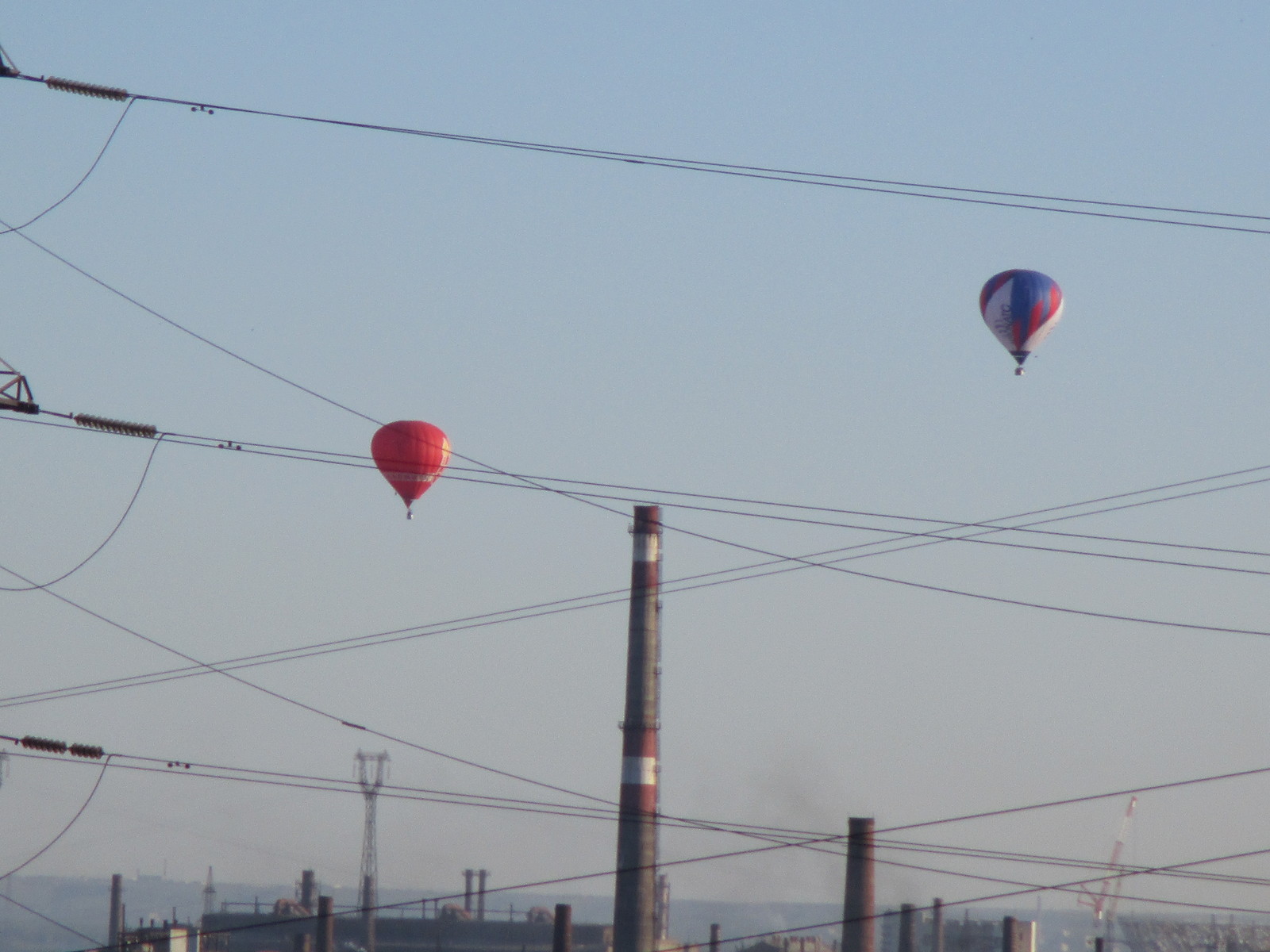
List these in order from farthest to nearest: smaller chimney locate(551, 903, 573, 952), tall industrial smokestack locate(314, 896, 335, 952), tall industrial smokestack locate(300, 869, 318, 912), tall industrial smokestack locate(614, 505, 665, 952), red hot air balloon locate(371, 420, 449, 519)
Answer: tall industrial smokestack locate(300, 869, 318, 912)
tall industrial smokestack locate(314, 896, 335, 952)
smaller chimney locate(551, 903, 573, 952)
tall industrial smokestack locate(614, 505, 665, 952)
red hot air balloon locate(371, 420, 449, 519)

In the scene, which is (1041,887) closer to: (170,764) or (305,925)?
(170,764)

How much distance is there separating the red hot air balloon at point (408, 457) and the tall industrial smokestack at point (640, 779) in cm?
577

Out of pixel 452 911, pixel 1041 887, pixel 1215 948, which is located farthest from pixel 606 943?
pixel 1041 887

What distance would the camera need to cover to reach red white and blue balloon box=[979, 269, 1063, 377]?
28.5 metres

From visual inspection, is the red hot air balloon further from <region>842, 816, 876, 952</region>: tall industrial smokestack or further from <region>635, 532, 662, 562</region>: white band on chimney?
<region>842, 816, 876, 952</region>: tall industrial smokestack

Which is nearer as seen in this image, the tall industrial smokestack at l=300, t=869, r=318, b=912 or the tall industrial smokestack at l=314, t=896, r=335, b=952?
the tall industrial smokestack at l=314, t=896, r=335, b=952

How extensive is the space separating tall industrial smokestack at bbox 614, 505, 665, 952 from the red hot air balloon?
5.77m

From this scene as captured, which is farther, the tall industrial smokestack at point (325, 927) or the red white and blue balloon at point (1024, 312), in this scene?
the tall industrial smokestack at point (325, 927)

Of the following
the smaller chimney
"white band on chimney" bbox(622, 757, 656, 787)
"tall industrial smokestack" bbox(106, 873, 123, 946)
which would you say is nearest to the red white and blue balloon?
"white band on chimney" bbox(622, 757, 656, 787)

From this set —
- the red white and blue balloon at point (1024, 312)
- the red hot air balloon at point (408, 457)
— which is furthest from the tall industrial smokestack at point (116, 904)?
the red white and blue balloon at point (1024, 312)

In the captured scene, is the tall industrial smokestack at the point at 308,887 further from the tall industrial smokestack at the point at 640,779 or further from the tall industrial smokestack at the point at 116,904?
the tall industrial smokestack at the point at 640,779

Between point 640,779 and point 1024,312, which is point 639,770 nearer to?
point 640,779

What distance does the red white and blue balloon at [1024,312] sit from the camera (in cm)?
2847

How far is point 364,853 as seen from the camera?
62.3 meters
